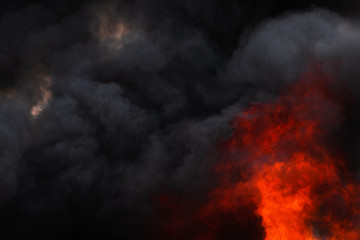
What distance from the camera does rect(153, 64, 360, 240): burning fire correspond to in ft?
67.2

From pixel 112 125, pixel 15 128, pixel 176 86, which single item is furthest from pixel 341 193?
pixel 15 128

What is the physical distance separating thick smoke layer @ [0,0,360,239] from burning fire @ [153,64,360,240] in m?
0.93

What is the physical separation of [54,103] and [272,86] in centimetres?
1650

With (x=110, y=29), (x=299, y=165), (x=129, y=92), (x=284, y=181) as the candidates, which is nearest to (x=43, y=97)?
(x=129, y=92)

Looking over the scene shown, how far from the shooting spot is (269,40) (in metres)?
25.8

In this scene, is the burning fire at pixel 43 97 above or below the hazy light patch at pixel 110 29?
below

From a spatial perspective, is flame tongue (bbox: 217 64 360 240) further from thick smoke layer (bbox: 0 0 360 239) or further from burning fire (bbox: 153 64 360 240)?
thick smoke layer (bbox: 0 0 360 239)

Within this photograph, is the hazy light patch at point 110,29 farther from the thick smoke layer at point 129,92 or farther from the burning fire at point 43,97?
the burning fire at point 43,97

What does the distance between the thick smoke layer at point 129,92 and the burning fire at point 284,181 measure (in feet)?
3.05

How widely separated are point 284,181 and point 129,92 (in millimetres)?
13216

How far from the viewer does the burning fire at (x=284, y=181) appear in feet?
67.2

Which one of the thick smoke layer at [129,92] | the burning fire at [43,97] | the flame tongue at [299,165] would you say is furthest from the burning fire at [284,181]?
the burning fire at [43,97]

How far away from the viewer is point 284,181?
21.5m

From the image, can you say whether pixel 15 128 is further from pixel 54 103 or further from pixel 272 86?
pixel 272 86
